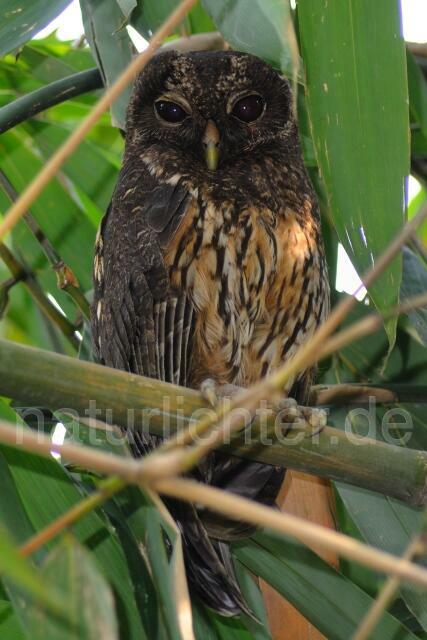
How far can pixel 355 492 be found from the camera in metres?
2.07

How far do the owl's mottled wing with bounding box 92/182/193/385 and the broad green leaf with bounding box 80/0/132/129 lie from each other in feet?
0.77

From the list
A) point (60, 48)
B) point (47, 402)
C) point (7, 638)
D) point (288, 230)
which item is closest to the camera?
point (47, 402)

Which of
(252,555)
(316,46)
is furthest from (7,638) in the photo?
(316,46)

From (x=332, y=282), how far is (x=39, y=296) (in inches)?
29.8

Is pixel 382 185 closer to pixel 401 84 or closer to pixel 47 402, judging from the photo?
pixel 401 84

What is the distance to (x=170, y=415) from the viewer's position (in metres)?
1.41

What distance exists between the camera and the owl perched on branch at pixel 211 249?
210cm

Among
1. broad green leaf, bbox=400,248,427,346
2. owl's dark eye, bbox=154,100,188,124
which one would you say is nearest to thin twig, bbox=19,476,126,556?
broad green leaf, bbox=400,248,427,346

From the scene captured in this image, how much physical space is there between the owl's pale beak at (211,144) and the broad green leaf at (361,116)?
629mm

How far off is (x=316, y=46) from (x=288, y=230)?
69cm

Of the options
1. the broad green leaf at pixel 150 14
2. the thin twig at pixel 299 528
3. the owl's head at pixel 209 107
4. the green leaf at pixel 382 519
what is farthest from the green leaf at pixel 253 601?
the thin twig at pixel 299 528

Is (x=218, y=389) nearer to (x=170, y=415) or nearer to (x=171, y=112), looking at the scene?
(x=170, y=415)

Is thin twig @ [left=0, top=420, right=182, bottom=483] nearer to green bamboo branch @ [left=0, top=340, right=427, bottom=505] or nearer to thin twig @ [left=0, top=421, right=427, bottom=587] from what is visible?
thin twig @ [left=0, top=421, right=427, bottom=587]

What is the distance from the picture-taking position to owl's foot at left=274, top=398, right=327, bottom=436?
163 cm
